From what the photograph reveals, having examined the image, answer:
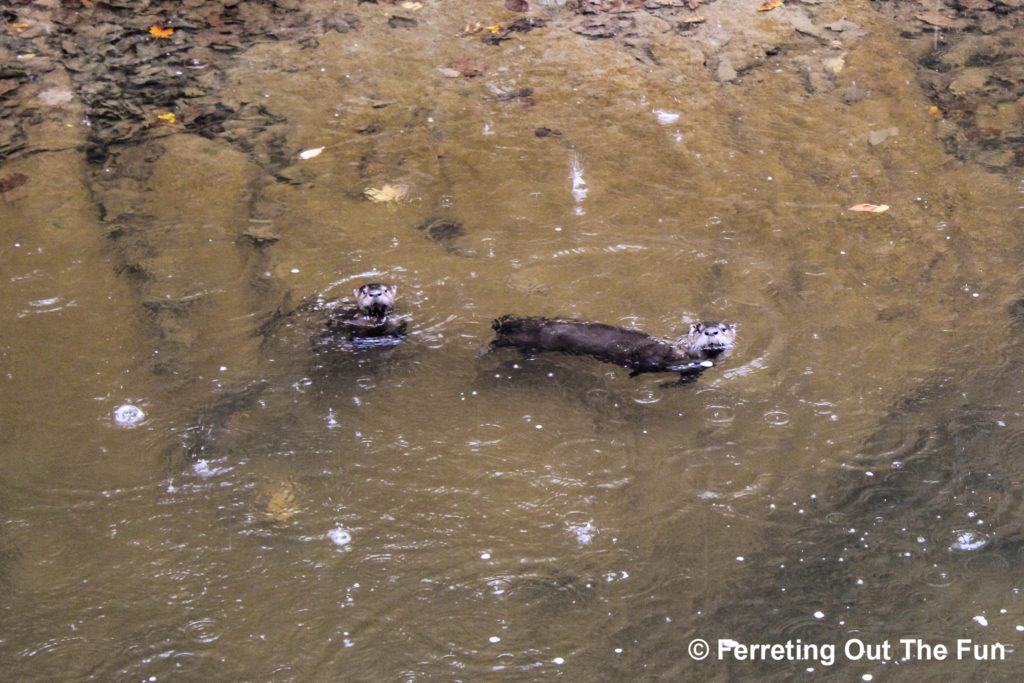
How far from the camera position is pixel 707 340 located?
158 inches

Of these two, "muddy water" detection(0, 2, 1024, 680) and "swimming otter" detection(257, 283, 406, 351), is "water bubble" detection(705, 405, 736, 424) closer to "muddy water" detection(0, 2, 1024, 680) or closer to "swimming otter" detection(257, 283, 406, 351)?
"muddy water" detection(0, 2, 1024, 680)

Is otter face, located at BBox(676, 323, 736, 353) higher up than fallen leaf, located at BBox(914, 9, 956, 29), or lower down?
lower down

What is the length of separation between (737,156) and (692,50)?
4.78 feet

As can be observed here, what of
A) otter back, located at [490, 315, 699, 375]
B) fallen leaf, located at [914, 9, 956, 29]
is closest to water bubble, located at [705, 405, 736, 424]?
otter back, located at [490, 315, 699, 375]

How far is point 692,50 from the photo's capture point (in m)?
6.51

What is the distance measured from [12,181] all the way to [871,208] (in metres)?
5.19

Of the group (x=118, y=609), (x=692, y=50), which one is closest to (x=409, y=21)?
(x=692, y=50)

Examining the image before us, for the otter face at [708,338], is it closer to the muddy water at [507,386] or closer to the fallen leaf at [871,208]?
the muddy water at [507,386]

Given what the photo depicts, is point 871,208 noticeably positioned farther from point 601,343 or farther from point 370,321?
point 370,321

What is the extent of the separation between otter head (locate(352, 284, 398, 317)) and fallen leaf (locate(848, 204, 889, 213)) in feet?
9.08

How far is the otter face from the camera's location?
13.1ft

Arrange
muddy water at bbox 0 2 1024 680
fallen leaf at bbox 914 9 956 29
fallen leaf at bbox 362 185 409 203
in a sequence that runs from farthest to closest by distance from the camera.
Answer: fallen leaf at bbox 914 9 956 29 → fallen leaf at bbox 362 185 409 203 → muddy water at bbox 0 2 1024 680

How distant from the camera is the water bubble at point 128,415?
3852 mm

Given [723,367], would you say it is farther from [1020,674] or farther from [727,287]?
[1020,674]
